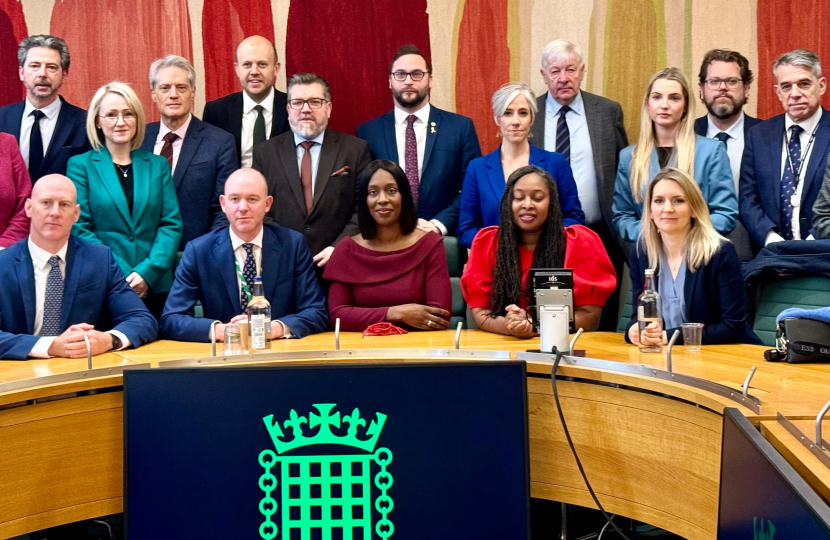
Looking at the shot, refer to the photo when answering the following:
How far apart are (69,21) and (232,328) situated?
2940 millimetres

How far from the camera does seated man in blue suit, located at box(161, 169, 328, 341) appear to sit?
3.44 m

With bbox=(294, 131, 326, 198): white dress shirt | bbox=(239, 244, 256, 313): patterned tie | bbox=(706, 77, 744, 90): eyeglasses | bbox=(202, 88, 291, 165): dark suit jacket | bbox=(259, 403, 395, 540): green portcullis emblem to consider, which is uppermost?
bbox=(706, 77, 744, 90): eyeglasses

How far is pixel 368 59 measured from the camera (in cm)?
529

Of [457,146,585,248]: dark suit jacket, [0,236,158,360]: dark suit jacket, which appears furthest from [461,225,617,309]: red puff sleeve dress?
[0,236,158,360]: dark suit jacket

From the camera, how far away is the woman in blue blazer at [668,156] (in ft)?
12.8

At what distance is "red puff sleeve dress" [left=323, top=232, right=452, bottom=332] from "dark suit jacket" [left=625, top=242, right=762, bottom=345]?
862 millimetres

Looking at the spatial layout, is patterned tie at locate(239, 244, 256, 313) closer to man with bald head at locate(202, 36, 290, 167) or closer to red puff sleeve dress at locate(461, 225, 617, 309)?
red puff sleeve dress at locate(461, 225, 617, 309)

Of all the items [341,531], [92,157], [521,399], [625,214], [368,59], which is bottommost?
[341,531]

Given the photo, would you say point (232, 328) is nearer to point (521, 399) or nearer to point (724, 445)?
point (521, 399)

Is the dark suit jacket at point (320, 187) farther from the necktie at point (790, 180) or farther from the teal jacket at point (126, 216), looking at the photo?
the necktie at point (790, 180)

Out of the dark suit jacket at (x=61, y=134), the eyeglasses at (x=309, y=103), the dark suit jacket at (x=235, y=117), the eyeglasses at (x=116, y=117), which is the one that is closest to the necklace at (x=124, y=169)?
the eyeglasses at (x=116, y=117)

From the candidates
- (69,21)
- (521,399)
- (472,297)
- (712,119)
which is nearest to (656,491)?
(521,399)

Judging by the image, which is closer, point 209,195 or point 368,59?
point 209,195

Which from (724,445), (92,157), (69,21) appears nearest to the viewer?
(724,445)
